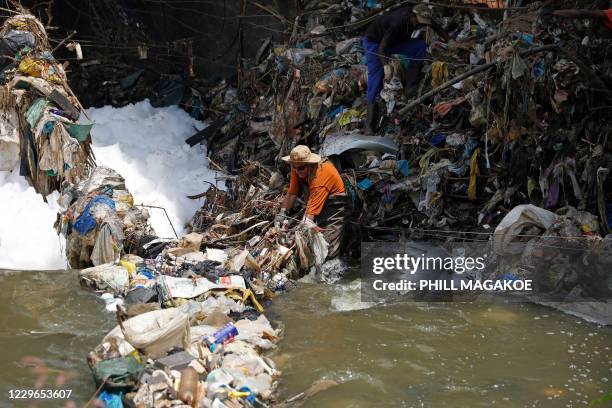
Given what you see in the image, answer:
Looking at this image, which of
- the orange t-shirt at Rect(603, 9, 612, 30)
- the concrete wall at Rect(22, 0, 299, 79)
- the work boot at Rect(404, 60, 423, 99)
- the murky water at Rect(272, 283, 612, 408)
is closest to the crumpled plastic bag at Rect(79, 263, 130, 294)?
→ the murky water at Rect(272, 283, 612, 408)

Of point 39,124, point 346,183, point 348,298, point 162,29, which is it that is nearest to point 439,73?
point 346,183

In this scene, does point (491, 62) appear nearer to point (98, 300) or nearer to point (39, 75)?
point (98, 300)

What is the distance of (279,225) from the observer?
23.5 feet

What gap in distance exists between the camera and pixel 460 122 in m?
7.48

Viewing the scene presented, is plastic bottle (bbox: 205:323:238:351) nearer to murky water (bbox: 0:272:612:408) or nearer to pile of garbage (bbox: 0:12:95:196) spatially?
murky water (bbox: 0:272:612:408)

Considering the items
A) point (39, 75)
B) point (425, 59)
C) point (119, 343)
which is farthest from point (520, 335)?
point (39, 75)

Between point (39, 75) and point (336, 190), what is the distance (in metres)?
4.29

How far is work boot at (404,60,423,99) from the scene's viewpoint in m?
7.95

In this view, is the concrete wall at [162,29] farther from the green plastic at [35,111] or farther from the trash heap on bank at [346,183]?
the green plastic at [35,111]

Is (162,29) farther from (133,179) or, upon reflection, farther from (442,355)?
(442,355)

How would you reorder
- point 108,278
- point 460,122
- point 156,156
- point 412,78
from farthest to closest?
point 156,156 < point 412,78 < point 460,122 < point 108,278

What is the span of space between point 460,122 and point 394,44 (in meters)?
1.24

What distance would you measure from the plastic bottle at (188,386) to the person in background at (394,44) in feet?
14.2

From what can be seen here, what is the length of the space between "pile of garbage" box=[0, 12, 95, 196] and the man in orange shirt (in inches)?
111
